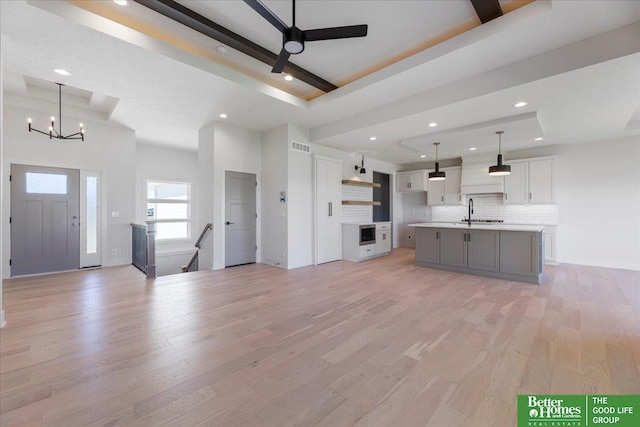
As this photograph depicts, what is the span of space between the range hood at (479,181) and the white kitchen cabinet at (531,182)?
20cm

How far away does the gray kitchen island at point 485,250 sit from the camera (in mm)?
4516

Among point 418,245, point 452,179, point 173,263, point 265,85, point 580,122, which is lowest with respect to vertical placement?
Answer: point 173,263

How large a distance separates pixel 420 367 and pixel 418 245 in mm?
4105

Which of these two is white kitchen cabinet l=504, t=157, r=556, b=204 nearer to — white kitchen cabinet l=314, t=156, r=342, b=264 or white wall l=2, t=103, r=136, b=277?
white kitchen cabinet l=314, t=156, r=342, b=264

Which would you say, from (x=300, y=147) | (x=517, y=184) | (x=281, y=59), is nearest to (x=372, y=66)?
(x=281, y=59)

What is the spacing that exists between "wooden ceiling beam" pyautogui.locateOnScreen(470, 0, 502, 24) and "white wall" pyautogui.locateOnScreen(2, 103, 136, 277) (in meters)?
6.95

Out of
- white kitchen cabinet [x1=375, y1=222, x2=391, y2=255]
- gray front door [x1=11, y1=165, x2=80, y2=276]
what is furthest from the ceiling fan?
gray front door [x1=11, y1=165, x2=80, y2=276]

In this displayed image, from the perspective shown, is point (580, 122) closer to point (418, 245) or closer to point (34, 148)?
point (418, 245)

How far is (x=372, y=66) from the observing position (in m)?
3.79

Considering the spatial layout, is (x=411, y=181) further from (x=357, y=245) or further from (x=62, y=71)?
(x=62, y=71)

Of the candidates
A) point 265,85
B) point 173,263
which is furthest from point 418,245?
point 173,263

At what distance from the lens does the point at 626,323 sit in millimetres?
2896

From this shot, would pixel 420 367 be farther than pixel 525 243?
No

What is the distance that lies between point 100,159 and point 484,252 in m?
8.18
